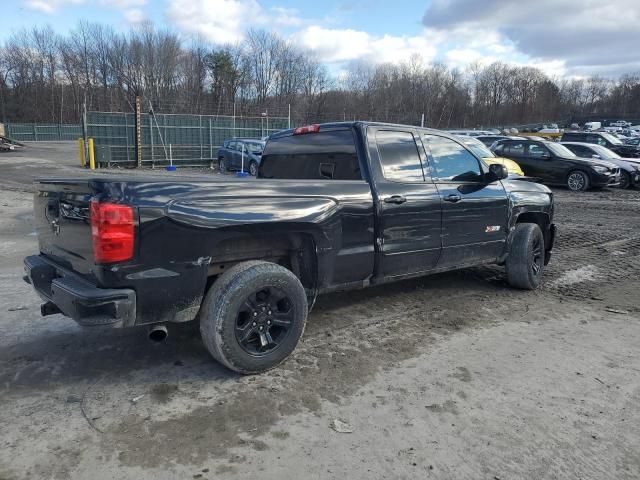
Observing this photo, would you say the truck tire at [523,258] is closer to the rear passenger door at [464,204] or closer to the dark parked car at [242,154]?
the rear passenger door at [464,204]

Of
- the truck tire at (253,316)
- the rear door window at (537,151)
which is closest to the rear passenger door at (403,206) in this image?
the truck tire at (253,316)

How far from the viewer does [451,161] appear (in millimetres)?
5012

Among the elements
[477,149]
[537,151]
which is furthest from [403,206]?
[537,151]

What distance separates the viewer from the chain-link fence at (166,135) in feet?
82.1

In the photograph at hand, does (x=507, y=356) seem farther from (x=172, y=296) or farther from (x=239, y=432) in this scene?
(x=172, y=296)

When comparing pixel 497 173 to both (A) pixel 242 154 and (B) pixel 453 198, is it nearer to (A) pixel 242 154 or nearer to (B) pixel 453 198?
(B) pixel 453 198

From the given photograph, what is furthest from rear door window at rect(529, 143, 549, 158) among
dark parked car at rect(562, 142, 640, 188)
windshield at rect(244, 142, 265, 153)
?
windshield at rect(244, 142, 265, 153)

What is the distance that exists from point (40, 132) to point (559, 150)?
5856 cm

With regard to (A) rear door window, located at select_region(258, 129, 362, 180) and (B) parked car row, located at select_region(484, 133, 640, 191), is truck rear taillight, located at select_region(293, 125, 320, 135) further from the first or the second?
(B) parked car row, located at select_region(484, 133, 640, 191)

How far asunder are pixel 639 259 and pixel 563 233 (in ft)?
6.46

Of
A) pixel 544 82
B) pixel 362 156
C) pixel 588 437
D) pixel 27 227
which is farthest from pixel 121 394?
pixel 544 82

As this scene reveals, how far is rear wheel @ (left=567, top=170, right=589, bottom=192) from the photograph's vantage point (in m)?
16.5

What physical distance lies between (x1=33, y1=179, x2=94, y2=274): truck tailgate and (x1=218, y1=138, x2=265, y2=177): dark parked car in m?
18.0

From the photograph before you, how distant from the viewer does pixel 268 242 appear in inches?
148
